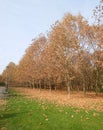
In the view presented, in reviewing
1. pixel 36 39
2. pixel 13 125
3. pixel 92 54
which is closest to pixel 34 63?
pixel 36 39

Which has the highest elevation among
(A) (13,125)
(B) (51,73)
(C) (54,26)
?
(C) (54,26)

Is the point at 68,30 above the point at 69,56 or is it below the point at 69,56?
above

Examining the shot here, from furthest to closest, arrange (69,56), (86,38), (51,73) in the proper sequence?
(51,73) → (86,38) → (69,56)

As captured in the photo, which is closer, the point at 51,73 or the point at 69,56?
the point at 69,56

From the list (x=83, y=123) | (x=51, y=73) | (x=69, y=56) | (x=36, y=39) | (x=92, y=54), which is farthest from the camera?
(x=36, y=39)

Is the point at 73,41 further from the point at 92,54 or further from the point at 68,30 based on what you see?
the point at 92,54

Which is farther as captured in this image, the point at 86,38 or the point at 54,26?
the point at 86,38

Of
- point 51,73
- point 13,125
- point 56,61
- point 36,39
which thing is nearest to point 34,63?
point 36,39

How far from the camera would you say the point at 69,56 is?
36.8m

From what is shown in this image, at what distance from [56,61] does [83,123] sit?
26.7 m

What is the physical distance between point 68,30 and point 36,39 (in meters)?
27.0

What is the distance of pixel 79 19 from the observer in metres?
40.4

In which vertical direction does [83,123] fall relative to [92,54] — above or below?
below

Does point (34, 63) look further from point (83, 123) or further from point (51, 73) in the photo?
point (83, 123)
